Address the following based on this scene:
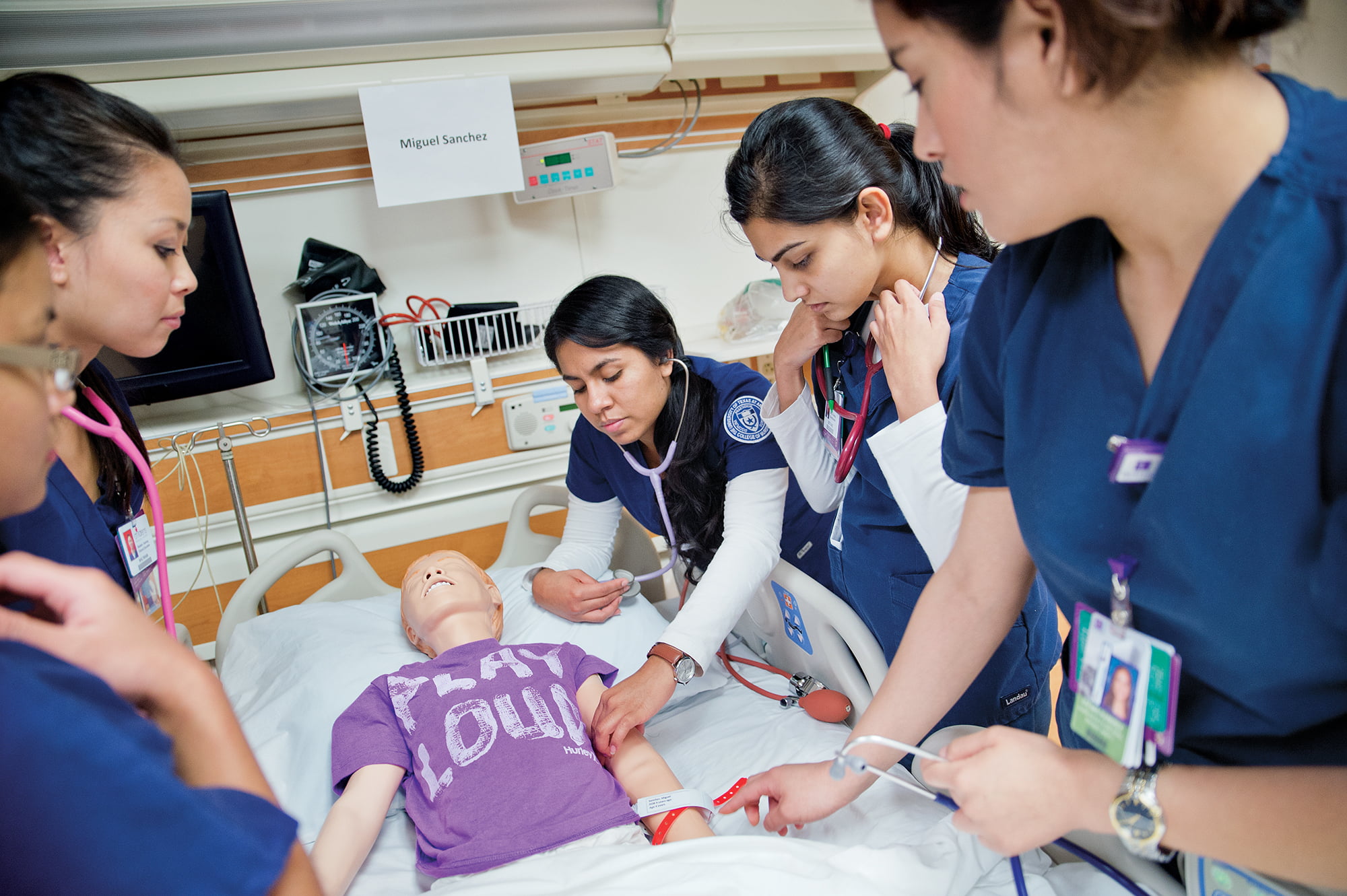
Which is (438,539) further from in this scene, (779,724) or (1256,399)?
(1256,399)

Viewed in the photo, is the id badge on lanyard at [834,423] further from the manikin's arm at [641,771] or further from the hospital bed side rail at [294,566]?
the hospital bed side rail at [294,566]

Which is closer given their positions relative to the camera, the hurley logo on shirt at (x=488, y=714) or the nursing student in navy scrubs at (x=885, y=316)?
the nursing student in navy scrubs at (x=885, y=316)

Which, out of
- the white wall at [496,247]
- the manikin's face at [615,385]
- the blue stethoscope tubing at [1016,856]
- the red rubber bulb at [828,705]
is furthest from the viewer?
the white wall at [496,247]

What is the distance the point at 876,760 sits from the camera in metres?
1.03

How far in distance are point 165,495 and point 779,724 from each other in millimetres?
1906

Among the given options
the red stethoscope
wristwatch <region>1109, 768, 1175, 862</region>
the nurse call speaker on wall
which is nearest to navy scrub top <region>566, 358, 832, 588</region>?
the red stethoscope

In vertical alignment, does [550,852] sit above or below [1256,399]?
below

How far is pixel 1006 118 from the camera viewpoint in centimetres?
66

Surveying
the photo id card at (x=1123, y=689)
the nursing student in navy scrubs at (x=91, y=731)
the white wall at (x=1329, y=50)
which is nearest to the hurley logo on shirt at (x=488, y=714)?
the nursing student in navy scrubs at (x=91, y=731)

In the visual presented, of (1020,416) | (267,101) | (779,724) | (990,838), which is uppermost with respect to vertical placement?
(267,101)

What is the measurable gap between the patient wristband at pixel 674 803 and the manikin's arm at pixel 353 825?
0.46 meters

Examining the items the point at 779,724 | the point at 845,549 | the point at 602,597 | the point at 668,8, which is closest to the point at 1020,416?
the point at 845,549

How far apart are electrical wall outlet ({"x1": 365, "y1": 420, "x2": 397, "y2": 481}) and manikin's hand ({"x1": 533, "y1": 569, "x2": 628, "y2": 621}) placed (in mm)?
776

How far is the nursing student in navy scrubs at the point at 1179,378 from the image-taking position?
→ 23.0 inches
